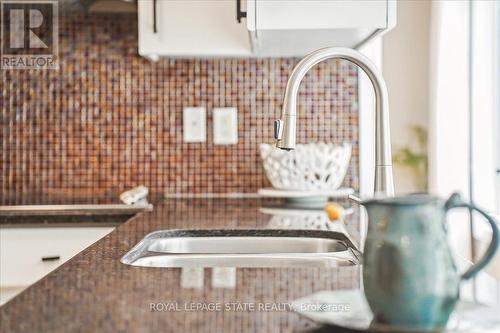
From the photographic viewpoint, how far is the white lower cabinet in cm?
189

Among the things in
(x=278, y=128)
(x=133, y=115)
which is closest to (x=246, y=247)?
(x=278, y=128)

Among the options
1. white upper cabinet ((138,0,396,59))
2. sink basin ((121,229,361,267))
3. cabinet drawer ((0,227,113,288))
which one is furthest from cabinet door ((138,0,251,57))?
sink basin ((121,229,361,267))

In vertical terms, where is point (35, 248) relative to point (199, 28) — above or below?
below

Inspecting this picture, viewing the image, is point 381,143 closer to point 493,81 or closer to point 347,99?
point 347,99

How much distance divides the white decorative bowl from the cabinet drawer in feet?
1.92

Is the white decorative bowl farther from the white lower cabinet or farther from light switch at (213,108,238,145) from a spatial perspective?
the white lower cabinet

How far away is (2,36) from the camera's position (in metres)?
2.32

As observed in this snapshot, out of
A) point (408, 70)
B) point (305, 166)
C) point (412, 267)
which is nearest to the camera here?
point (412, 267)

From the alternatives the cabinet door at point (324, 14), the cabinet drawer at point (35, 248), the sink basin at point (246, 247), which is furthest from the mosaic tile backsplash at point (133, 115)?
the sink basin at point (246, 247)

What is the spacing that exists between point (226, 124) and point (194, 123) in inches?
4.8

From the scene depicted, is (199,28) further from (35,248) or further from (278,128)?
(278,128)

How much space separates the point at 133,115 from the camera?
7.61 feet

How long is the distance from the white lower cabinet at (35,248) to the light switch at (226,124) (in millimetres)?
615

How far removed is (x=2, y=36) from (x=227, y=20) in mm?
914
